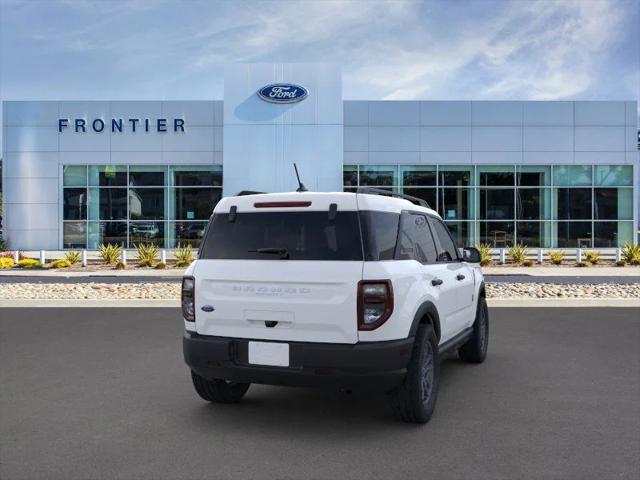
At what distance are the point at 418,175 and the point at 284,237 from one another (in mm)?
24915

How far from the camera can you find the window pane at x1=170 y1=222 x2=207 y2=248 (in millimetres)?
29297

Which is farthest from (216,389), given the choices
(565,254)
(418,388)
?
(565,254)

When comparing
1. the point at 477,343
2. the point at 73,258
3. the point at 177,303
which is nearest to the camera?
the point at 477,343

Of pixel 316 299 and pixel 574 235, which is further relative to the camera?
pixel 574 235

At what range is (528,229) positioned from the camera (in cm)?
2923

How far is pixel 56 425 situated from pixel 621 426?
4522 mm

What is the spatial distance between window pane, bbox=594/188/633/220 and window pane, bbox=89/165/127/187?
74.4 feet

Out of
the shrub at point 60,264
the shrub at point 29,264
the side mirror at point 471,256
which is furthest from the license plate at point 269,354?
the shrub at point 29,264

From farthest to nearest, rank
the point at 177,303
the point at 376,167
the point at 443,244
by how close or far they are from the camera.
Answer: the point at 376,167, the point at 177,303, the point at 443,244

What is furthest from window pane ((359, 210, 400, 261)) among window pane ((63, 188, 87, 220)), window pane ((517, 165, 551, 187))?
window pane ((63, 188, 87, 220))

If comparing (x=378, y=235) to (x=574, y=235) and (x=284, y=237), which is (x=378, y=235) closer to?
(x=284, y=237)

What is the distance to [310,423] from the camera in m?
4.97

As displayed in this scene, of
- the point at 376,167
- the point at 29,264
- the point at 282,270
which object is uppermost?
the point at 376,167

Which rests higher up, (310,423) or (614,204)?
(614,204)
